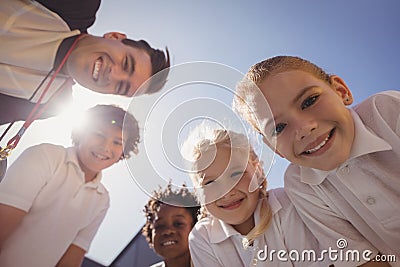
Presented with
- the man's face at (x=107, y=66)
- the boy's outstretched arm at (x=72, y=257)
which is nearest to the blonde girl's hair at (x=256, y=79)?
the man's face at (x=107, y=66)

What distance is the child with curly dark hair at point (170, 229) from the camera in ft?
3.24

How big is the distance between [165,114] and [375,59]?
1.76 feet

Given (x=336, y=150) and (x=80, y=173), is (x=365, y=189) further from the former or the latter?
(x=80, y=173)

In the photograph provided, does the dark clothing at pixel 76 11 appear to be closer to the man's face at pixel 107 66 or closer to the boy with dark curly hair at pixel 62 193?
the man's face at pixel 107 66

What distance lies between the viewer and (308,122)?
742mm

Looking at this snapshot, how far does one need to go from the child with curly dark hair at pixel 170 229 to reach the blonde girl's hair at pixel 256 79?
0.27m

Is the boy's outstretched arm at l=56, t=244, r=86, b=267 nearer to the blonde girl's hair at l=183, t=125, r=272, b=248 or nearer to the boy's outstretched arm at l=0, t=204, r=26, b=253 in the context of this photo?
the boy's outstretched arm at l=0, t=204, r=26, b=253

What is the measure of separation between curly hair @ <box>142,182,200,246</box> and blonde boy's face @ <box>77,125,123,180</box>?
0.43 feet

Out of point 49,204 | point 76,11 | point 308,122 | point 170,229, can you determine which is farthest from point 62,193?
point 308,122

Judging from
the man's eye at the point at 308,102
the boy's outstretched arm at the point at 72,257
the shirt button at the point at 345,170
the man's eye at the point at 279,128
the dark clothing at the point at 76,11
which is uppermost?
the dark clothing at the point at 76,11

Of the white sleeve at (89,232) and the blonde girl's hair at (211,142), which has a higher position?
the blonde girl's hair at (211,142)

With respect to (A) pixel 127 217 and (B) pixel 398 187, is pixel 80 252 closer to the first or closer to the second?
(A) pixel 127 217

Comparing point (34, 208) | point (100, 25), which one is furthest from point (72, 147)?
point (100, 25)

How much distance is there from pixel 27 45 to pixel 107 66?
0.18 meters
